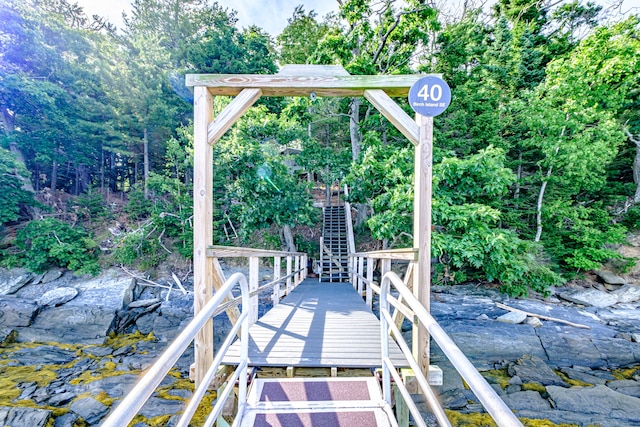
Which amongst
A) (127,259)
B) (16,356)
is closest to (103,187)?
(127,259)

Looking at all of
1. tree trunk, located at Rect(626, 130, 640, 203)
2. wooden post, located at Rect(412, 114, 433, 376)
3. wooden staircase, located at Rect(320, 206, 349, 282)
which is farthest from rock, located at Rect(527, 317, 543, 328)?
tree trunk, located at Rect(626, 130, 640, 203)

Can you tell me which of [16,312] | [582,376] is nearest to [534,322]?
[582,376]

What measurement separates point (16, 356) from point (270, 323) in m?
6.89

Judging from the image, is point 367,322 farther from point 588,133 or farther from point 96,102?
point 96,102

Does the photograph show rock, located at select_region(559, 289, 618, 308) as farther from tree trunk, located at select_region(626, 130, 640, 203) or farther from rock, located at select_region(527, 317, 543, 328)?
tree trunk, located at select_region(626, 130, 640, 203)

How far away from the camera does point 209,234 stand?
262 cm

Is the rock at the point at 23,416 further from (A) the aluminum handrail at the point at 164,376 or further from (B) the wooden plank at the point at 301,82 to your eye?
(B) the wooden plank at the point at 301,82

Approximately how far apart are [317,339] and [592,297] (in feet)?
Answer: 33.9

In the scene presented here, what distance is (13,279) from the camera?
971 cm

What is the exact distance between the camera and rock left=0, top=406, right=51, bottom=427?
405 centimetres

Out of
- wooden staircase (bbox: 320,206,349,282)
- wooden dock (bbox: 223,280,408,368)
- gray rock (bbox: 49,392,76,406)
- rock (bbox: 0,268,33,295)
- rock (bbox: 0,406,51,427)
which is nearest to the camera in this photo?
wooden dock (bbox: 223,280,408,368)

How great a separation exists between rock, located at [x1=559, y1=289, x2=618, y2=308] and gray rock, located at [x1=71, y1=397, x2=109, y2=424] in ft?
38.7

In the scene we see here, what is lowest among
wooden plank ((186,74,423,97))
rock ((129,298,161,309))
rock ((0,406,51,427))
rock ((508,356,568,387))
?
rock ((508,356,568,387))

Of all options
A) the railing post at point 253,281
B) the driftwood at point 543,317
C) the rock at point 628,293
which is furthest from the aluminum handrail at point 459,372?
the rock at point 628,293
